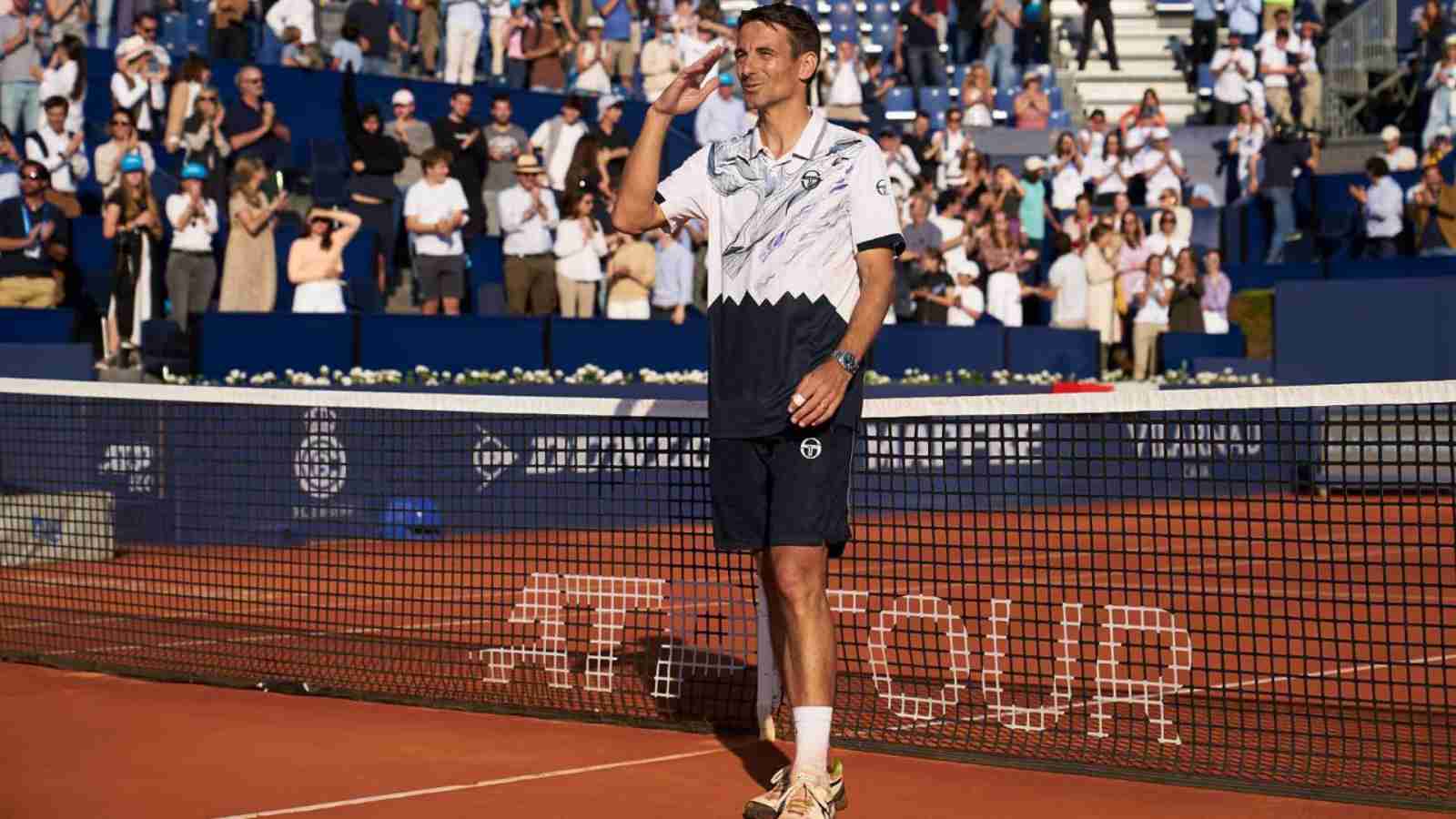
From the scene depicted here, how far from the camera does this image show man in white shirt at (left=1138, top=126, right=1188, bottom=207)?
86.3 feet

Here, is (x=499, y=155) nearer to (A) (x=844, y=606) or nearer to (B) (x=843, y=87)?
(B) (x=843, y=87)

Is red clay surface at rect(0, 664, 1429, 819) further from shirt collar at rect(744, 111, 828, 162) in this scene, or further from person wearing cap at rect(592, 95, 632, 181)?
person wearing cap at rect(592, 95, 632, 181)

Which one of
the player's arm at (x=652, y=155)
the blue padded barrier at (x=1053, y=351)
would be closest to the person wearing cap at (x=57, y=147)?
the blue padded barrier at (x=1053, y=351)

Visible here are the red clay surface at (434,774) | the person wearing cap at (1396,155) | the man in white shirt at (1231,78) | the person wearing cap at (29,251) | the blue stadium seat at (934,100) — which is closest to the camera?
the red clay surface at (434,774)

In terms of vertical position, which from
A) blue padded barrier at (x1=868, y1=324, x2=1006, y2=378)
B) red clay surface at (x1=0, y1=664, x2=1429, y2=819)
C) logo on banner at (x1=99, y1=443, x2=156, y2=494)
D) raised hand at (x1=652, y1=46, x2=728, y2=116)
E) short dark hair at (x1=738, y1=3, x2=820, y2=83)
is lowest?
red clay surface at (x1=0, y1=664, x2=1429, y2=819)

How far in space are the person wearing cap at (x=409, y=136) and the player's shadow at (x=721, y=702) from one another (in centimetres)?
1107

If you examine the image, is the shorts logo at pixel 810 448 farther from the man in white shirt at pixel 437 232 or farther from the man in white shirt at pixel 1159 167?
the man in white shirt at pixel 1159 167

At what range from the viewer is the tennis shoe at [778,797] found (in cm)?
602

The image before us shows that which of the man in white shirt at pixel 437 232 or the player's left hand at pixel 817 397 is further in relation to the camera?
the man in white shirt at pixel 437 232

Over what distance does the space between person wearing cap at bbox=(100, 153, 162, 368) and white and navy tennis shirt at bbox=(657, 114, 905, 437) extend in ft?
36.2

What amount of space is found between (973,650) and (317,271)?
338 inches

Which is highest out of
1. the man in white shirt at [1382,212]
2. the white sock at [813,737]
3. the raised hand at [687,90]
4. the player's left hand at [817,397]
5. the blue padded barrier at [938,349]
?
the man in white shirt at [1382,212]

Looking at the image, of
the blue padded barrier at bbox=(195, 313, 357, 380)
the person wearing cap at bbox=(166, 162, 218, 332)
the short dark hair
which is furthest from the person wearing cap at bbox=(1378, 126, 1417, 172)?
the short dark hair

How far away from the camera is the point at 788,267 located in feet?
20.0
